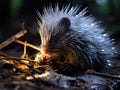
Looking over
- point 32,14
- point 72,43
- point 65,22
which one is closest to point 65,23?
point 65,22

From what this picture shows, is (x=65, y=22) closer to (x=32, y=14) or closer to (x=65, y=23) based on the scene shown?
(x=65, y=23)

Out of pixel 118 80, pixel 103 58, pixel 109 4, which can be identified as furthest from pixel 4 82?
pixel 109 4

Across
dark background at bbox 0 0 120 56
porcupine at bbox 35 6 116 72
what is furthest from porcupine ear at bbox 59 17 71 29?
dark background at bbox 0 0 120 56

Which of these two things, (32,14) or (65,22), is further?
→ (32,14)

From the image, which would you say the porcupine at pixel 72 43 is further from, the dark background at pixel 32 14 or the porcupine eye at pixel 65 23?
the dark background at pixel 32 14

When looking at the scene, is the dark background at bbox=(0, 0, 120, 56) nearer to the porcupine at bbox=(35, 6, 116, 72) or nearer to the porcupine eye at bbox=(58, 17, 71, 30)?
the porcupine at bbox=(35, 6, 116, 72)

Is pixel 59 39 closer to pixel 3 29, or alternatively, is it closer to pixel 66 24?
pixel 66 24
